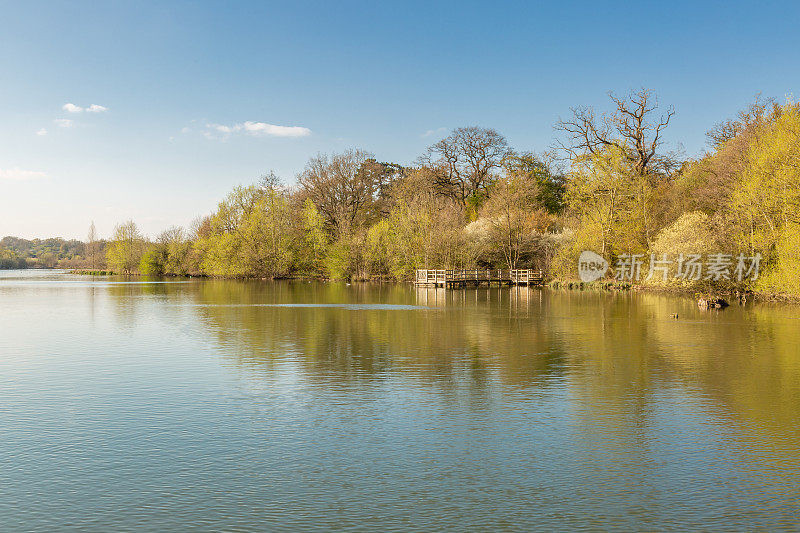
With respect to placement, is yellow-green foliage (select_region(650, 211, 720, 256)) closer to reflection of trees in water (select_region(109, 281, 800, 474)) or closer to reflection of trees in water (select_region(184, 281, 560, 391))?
reflection of trees in water (select_region(109, 281, 800, 474))

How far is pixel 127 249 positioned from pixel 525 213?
80961 mm

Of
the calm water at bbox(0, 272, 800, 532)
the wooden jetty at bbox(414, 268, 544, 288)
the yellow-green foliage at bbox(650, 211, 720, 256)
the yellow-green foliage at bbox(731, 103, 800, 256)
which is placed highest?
the yellow-green foliage at bbox(731, 103, 800, 256)

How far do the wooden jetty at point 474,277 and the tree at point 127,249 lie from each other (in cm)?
7270

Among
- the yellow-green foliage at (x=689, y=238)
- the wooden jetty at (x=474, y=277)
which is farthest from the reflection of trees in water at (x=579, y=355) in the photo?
the wooden jetty at (x=474, y=277)

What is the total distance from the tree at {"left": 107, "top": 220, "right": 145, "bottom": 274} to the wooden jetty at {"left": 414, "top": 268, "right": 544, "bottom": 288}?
239 ft

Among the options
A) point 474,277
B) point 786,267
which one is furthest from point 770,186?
point 474,277

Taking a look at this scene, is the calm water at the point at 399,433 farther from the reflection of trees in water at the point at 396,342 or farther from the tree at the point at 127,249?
the tree at the point at 127,249

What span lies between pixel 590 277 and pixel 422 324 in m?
32.5

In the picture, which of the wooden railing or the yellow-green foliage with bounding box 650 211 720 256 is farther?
the wooden railing

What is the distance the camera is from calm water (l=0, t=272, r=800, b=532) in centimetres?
720

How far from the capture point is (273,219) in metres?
84.8

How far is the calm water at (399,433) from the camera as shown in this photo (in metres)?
7.20

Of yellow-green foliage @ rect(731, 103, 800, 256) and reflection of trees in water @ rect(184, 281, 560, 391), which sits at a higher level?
yellow-green foliage @ rect(731, 103, 800, 256)

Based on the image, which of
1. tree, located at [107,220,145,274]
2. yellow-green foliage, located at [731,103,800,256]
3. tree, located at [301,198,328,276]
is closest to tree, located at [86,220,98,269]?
tree, located at [107,220,145,274]
